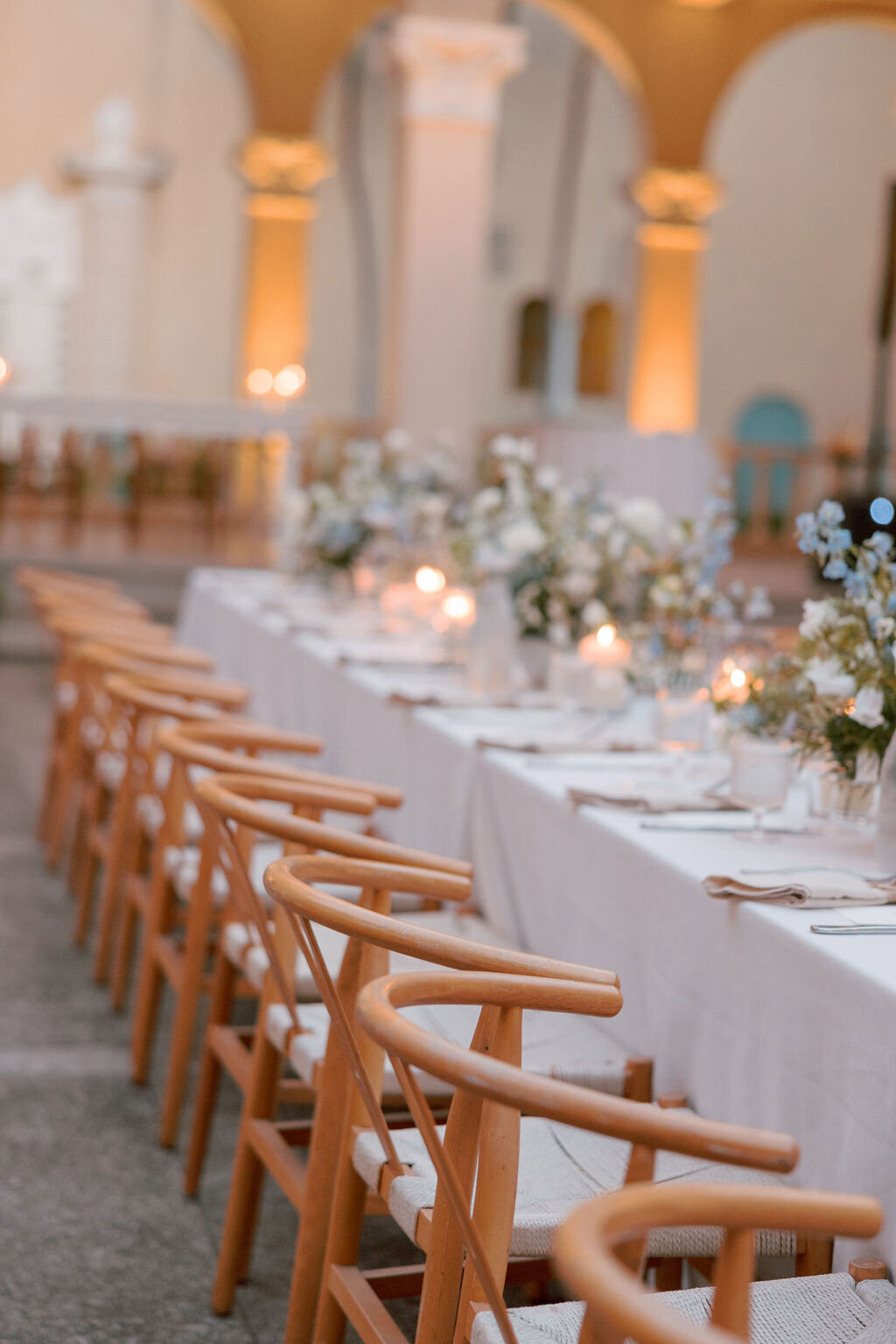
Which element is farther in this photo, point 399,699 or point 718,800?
point 399,699

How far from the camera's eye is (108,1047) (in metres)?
3.55

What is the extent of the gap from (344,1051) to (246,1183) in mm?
828

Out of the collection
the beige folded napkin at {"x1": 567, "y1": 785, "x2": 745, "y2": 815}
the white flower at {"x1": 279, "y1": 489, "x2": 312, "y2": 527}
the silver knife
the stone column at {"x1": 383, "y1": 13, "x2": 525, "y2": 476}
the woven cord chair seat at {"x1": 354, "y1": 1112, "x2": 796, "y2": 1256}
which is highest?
the stone column at {"x1": 383, "y1": 13, "x2": 525, "y2": 476}

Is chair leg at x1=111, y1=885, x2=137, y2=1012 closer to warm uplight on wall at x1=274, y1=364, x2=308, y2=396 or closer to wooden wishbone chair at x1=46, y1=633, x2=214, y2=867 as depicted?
wooden wishbone chair at x1=46, y1=633, x2=214, y2=867

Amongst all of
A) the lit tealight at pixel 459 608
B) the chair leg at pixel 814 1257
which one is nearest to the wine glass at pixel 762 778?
the chair leg at pixel 814 1257

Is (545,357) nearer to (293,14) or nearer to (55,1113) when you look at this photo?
(293,14)

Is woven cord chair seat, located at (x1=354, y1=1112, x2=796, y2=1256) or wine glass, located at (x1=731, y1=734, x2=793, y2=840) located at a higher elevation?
wine glass, located at (x1=731, y1=734, x2=793, y2=840)

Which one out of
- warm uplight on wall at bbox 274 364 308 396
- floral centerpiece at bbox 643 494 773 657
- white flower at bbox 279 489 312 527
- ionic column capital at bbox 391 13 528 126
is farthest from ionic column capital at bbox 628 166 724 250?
floral centerpiece at bbox 643 494 773 657

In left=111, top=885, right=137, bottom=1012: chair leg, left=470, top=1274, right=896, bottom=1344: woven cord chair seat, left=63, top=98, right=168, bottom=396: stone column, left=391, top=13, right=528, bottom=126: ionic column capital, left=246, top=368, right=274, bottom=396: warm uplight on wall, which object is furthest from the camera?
left=63, top=98, right=168, bottom=396: stone column

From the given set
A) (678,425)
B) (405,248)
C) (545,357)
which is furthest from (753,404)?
(405,248)

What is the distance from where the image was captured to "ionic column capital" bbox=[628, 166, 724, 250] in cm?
1231

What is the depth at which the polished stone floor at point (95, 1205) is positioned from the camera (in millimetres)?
2447

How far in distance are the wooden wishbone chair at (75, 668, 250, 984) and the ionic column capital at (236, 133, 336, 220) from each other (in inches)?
344

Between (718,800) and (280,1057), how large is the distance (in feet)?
2.67
